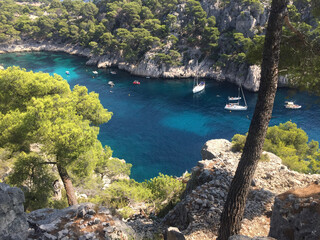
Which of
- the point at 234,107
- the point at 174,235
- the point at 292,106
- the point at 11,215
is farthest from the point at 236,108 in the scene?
the point at 11,215

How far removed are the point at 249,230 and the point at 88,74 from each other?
72.6m

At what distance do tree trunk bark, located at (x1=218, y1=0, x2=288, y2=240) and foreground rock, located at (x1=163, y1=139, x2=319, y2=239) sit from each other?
2.45 m

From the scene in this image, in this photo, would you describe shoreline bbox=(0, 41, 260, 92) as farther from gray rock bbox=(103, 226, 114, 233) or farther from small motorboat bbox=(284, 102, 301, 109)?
gray rock bbox=(103, 226, 114, 233)

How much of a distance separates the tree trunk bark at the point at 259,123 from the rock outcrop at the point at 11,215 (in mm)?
6353

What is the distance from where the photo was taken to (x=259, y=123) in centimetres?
641

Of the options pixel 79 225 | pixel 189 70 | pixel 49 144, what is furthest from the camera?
pixel 189 70

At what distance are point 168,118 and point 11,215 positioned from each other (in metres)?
41.4

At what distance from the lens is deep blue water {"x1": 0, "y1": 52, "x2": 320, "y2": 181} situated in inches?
1398

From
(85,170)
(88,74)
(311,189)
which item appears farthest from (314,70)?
(88,74)

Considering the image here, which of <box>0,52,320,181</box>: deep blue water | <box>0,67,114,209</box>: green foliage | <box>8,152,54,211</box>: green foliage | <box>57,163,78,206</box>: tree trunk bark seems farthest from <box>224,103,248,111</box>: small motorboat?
<box>8,152,54,211</box>: green foliage

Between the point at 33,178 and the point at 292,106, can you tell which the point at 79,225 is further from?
the point at 292,106

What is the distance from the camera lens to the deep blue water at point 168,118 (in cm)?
3550

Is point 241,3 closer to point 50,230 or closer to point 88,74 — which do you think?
point 88,74

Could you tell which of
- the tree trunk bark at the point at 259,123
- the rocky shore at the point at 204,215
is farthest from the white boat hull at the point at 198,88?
the tree trunk bark at the point at 259,123
